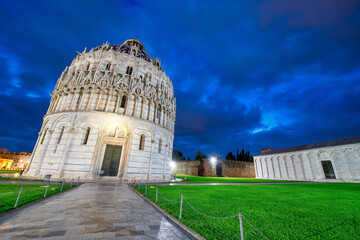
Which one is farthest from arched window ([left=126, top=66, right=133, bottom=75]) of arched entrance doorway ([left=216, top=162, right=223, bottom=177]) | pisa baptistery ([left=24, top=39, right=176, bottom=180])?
arched entrance doorway ([left=216, top=162, right=223, bottom=177])

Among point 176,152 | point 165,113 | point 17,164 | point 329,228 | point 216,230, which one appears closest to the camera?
point 216,230

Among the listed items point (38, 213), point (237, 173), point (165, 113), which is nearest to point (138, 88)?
point (165, 113)

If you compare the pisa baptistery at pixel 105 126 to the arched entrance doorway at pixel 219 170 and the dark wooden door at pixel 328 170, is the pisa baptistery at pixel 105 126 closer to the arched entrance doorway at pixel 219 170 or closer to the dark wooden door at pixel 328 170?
the arched entrance doorway at pixel 219 170

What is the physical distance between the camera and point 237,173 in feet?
166

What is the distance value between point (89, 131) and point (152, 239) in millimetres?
19238

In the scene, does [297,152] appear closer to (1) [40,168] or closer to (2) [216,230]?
(2) [216,230]

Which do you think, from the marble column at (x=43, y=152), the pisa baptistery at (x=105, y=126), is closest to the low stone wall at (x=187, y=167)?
the pisa baptistery at (x=105, y=126)

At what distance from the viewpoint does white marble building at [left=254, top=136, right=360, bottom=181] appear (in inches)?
1250

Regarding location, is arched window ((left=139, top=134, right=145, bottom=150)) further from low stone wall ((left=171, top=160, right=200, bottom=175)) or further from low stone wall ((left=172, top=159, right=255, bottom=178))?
low stone wall ((left=171, top=160, right=200, bottom=175))

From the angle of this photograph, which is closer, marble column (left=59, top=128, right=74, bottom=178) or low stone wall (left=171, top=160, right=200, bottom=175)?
marble column (left=59, top=128, right=74, bottom=178)

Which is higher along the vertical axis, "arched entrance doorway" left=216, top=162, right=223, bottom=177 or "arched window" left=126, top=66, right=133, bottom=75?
"arched window" left=126, top=66, right=133, bottom=75

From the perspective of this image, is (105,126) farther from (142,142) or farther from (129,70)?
(129,70)

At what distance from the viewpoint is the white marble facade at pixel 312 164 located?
31656 millimetres

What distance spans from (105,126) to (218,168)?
4014 centimetres
